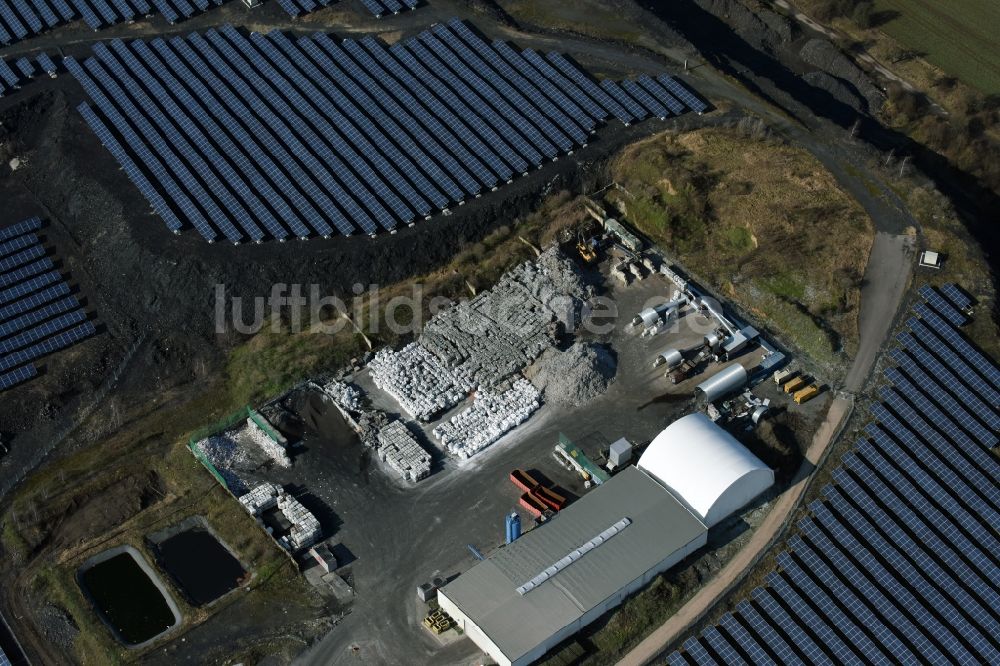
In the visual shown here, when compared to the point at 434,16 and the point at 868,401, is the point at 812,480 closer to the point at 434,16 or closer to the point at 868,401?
the point at 868,401

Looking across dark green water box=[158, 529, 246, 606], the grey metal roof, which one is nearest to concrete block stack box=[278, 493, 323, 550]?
dark green water box=[158, 529, 246, 606]

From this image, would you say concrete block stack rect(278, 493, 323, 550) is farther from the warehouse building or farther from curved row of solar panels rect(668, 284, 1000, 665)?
curved row of solar panels rect(668, 284, 1000, 665)

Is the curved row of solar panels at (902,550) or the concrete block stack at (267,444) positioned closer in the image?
the curved row of solar panels at (902,550)

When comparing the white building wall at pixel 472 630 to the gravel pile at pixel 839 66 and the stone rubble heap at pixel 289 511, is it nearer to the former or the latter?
the stone rubble heap at pixel 289 511

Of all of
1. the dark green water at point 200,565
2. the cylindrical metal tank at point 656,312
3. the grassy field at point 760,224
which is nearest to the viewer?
the dark green water at point 200,565

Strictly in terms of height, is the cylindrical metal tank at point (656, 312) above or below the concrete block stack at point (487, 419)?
above

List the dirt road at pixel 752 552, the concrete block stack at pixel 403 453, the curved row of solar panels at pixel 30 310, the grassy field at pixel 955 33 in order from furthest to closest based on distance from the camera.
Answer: the grassy field at pixel 955 33, the curved row of solar panels at pixel 30 310, the concrete block stack at pixel 403 453, the dirt road at pixel 752 552

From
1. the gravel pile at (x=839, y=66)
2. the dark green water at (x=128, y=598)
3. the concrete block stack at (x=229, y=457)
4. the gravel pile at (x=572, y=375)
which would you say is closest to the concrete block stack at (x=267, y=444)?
the concrete block stack at (x=229, y=457)
